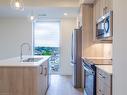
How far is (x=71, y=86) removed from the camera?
624 cm

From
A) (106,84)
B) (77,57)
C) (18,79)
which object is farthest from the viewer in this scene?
(77,57)

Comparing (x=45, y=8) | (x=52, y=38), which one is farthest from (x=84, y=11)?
(x=52, y=38)

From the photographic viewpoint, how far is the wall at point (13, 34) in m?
8.59

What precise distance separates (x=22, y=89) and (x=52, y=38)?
5.26 metres

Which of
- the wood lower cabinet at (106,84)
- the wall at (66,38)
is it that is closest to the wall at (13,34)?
the wall at (66,38)

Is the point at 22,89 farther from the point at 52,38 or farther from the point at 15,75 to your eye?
the point at 52,38
